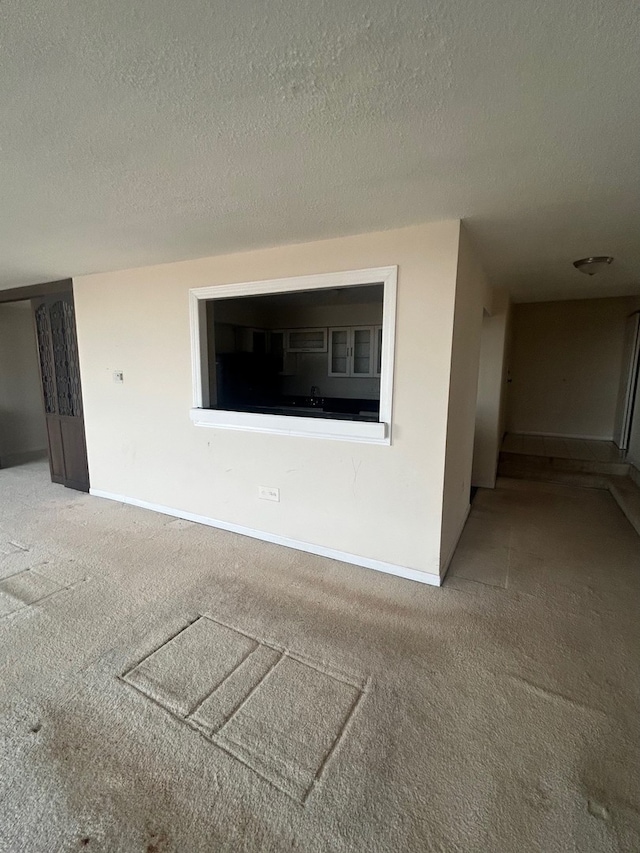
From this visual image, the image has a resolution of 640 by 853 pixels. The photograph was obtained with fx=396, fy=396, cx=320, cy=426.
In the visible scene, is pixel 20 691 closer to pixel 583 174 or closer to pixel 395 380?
pixel 395 380

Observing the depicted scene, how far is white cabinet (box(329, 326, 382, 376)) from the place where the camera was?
17.0 ft

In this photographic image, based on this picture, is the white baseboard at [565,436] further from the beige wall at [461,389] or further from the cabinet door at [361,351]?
the beige wall at [461,389]

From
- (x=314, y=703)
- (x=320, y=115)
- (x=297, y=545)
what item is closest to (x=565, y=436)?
(x=297, y=545)

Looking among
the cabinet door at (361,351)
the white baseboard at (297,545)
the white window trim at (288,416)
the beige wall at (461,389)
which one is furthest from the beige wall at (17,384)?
the beige wall at (461,389)

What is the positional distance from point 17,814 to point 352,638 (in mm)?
1376

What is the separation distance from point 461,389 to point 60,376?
418cm

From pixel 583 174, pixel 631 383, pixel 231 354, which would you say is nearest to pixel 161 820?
pixel 583 174

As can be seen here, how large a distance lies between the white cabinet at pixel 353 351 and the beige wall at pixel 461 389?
1929mm

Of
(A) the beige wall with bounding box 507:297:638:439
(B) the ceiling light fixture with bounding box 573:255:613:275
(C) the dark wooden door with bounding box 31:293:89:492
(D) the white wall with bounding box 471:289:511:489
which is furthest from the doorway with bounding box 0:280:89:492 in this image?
(A) the beige wall with bounding box 507:297:638:439

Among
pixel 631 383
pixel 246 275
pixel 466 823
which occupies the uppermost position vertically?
pixel 246 275

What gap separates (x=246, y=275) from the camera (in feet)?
9.73

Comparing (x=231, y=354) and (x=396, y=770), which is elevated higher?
(x=231, y=354)

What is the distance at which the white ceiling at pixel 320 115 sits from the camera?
924 mm

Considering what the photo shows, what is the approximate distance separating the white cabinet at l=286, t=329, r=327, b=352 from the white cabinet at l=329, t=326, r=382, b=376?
0.13 meters
